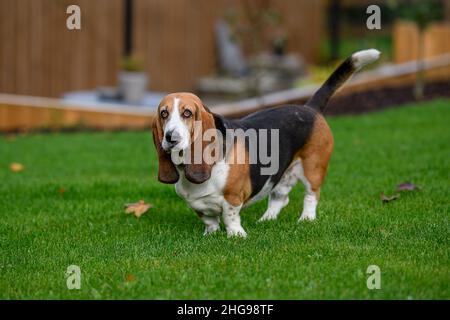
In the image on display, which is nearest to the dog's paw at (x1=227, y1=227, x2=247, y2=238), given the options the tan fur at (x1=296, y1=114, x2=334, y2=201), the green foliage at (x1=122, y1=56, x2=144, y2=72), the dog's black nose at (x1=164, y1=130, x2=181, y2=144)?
the tan fur at (x1=296, y1=114, x2=334, y2=201)

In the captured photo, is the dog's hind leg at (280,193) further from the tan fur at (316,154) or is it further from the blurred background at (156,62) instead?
the blurred background at (156,62)

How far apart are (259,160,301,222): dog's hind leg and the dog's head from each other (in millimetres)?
1069

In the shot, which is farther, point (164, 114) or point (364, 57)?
point (364, 57)

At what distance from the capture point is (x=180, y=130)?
4801mm

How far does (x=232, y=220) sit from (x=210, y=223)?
27 centimetres

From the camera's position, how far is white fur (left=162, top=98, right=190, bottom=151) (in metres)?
4.79

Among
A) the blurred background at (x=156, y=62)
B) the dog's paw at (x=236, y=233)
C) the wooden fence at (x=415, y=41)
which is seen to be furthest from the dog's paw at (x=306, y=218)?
the wooden fence at (x=415, y=41)

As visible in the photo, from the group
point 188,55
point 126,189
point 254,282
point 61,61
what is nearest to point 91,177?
point 126,189

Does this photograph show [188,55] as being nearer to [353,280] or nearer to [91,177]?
[91,177]

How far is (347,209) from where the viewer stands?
6.28 m

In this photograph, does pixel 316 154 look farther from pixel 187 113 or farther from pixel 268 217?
pixel 187 113

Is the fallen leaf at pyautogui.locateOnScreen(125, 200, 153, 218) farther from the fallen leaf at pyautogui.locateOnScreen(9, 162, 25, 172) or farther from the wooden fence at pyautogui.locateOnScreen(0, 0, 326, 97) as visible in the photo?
the wooden fence at pyautogui.locateOnScreen(0, 0, 326, 97)

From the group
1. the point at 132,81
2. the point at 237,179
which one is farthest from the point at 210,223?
the point at 132,81
